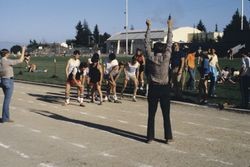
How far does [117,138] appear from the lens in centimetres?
1031

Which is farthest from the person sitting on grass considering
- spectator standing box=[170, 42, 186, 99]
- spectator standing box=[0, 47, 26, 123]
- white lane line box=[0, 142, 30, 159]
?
white lane line box=[0, 142, 30, 159]

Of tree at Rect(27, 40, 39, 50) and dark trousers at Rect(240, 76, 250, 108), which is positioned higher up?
tree at Rect(27, 40, 39, 50)

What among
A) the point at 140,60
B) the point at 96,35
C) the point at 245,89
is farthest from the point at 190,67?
the point at 96,35

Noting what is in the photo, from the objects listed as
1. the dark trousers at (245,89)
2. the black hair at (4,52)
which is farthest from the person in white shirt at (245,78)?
the black hair at (4,52)

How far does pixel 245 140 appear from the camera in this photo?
10.0 metres

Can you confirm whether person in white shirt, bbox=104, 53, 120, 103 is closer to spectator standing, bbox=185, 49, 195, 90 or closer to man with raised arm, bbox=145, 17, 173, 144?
spectator standing, bbox=185, 49, 195, 90

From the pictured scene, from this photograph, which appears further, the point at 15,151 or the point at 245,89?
the point at 245,89

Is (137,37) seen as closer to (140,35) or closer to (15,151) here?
(140,35)

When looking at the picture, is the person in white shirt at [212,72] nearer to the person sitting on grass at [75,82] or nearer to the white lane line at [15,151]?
the person sitting on grass at [75,82]

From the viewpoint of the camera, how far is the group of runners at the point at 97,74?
629 inches

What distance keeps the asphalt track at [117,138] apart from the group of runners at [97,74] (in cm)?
74

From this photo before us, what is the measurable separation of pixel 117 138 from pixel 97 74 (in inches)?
243

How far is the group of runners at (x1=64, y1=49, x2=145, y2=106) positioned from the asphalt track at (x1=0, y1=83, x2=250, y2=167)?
74 cm

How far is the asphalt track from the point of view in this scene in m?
8.34
